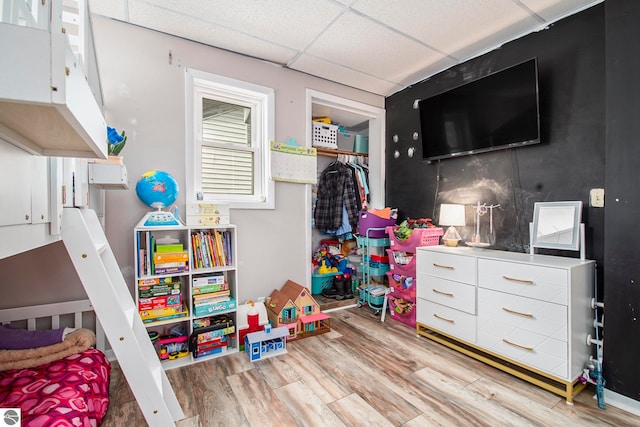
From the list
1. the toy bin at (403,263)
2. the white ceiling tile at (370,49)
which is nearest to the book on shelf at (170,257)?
the toy bin at (403,263)

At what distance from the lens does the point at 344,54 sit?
2547 mm

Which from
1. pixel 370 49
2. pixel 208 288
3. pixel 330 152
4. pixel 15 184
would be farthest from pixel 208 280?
pixel 370 49

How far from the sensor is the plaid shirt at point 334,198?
3396 mm

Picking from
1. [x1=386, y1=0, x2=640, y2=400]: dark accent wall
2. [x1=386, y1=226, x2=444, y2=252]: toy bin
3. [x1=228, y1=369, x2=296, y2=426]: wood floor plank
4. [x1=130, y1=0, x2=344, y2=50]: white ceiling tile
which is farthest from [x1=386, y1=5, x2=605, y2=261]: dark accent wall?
[x1=228, y1=369, x2=296, y2=426]: wood floor plank

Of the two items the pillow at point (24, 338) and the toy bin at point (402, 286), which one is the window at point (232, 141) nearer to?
the pillow at point (24, 338)

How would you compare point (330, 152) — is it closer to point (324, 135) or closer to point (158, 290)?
point (324, 135)

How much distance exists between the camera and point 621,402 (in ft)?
5.22

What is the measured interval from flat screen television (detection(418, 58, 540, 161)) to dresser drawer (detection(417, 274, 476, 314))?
45.5 inches

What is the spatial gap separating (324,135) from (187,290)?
2195 millimetres

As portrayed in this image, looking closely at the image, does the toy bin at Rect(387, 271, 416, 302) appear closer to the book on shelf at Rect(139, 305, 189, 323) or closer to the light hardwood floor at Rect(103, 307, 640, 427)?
the light hardwood floor at Rect(103, 307, 640, 427)

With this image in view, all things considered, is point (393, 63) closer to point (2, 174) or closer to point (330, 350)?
point (330, 350)

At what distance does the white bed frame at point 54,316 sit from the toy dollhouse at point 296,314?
1219mm

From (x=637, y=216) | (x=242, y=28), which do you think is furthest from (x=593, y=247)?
(x=242, y=28)

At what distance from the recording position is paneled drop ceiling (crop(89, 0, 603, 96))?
6.33ft
